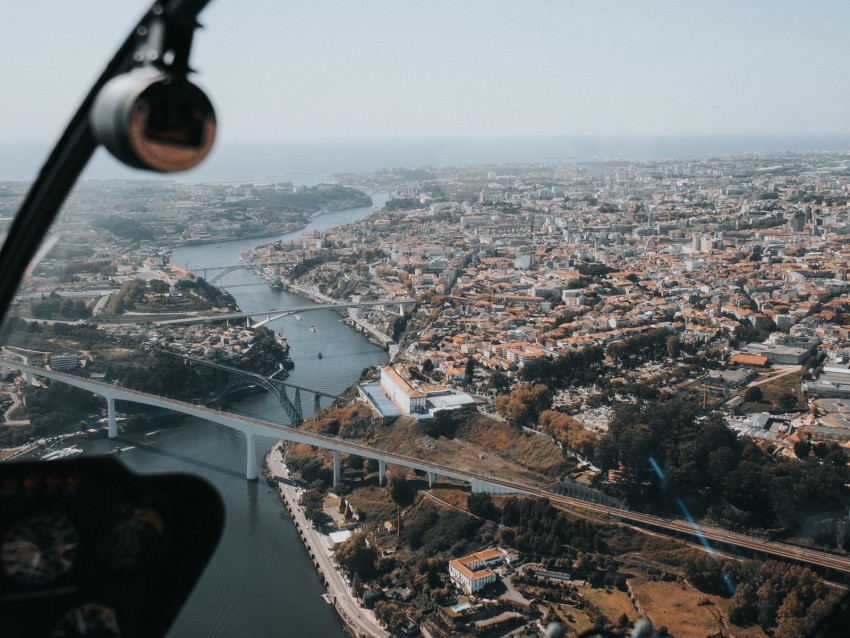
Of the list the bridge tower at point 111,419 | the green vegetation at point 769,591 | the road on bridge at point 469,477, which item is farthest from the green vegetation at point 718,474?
the bridge tower at point 111,419

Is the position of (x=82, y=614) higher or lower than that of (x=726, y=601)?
higher

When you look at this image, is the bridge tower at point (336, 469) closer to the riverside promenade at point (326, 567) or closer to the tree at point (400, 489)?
the riverside promenade at point (326, 567)

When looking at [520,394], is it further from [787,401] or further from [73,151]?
[73,151]

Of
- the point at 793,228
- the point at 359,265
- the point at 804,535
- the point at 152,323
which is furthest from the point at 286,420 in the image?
the point at 793,228

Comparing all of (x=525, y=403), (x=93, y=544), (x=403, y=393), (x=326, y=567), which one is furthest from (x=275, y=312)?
(x=93, y=544)

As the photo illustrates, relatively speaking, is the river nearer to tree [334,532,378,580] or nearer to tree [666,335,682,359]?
tree [334,532,378,580]

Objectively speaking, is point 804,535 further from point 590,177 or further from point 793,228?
point 590,177

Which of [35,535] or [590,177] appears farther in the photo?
[590,177]
